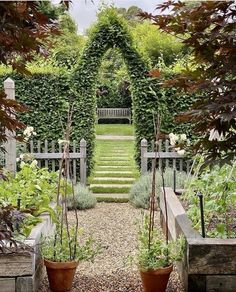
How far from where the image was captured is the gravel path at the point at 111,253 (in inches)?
138

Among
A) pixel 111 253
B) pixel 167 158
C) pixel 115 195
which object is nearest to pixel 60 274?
pixel 111 253

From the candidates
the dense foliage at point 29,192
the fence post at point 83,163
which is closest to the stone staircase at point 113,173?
the fence post at point 83,163

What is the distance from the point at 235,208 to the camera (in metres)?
4.45

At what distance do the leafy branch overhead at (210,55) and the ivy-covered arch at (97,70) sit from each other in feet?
15.7

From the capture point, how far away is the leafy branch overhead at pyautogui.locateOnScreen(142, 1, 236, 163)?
2570 millimetres

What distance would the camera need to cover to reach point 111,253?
4.44m

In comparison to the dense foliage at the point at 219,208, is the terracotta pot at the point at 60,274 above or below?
below

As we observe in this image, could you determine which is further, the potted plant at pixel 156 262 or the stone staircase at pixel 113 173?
the stone staircase at pixel 113 173

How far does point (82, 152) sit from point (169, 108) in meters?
1.63

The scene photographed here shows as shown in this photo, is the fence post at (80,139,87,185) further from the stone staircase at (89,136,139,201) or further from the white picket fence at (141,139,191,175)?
the white picket fence at (141,139,191,175)

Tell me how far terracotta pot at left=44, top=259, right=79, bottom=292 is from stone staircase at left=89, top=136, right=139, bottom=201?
3.77 m

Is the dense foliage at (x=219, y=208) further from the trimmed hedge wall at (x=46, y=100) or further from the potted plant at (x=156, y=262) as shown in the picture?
the trimmed hedge wall at (x=46, y=100)

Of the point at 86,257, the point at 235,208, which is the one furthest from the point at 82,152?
the point at 86,257

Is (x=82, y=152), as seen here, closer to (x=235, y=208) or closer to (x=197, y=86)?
(x=235, y=208)
